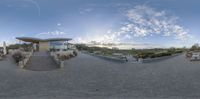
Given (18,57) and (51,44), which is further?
(51,44)

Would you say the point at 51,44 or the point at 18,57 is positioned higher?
the point at 51,44

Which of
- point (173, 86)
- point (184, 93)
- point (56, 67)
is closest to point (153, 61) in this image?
point (56, 67)

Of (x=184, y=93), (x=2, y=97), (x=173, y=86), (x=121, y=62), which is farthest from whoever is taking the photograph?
(x=121, y=62)

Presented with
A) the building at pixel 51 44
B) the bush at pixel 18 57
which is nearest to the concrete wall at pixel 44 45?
the building at pixel 51 44

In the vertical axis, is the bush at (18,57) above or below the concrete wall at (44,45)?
below

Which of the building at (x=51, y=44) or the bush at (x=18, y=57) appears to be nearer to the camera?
the bush at (x=18, y=57)

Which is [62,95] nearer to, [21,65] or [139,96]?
[139,96]

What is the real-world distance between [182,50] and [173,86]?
2472cm

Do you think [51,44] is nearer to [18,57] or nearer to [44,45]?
[44,45]

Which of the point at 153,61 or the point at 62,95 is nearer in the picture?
the point at 62,95

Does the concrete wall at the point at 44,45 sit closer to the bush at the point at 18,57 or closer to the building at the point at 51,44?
the building at the point at 51,44

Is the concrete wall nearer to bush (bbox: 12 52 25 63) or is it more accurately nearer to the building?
the building

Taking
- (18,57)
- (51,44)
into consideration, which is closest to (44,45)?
(51,44)

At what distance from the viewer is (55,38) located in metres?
32.1
